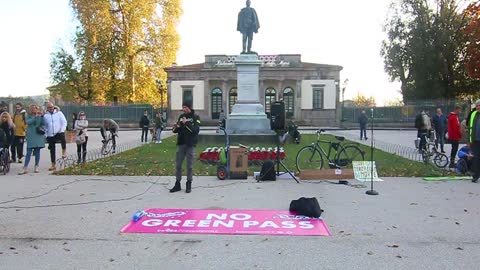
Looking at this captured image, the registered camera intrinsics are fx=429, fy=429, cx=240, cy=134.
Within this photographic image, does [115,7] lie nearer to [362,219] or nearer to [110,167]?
[110,167]

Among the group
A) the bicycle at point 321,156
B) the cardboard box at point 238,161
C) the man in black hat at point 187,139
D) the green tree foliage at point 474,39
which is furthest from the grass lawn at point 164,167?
the green tree foliage at point 474,39

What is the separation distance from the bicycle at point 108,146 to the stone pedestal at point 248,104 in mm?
7443

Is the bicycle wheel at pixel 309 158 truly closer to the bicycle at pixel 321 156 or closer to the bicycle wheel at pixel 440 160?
the bicycle at pixel 321 156

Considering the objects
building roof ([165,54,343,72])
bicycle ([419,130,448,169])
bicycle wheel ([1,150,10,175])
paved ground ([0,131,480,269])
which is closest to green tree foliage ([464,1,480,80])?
building roof ([165,54,343,72])

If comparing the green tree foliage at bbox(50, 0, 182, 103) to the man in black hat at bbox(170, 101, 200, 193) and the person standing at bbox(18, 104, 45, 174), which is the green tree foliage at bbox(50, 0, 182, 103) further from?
the man in black hat at bbox(170, 101, 200, 193)

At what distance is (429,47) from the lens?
46.4 meters

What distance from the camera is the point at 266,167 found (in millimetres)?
10930

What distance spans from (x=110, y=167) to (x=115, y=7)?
4120cm

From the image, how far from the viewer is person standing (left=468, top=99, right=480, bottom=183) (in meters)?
10.8

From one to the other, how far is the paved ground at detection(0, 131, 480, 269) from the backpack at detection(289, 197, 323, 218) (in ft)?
0.78

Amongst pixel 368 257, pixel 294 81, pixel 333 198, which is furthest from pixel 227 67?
pixel 368 257

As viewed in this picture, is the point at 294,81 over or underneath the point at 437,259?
over

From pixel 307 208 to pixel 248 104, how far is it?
18.3m

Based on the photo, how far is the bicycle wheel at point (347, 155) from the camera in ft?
42.3
